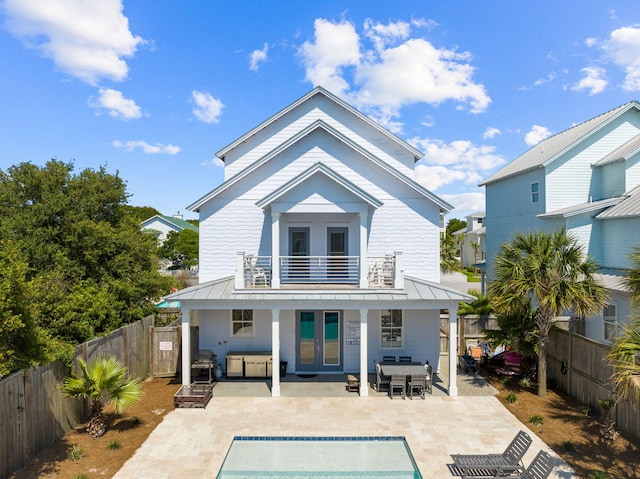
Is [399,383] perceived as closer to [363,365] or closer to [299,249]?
[363,365]

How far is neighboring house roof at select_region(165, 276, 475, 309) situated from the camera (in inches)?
533

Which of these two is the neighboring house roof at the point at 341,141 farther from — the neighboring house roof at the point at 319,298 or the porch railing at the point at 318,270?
the neighboring house roof at the point at 319,298

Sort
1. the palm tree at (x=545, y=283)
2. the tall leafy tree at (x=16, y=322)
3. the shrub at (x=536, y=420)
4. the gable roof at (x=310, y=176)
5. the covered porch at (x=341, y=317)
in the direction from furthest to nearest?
the gable roof at (x=310, y=176) < the covered porch at (x=341, y=317) < the palm tree at (x=545, y=283) < the shrub at (x=536, y=420) < the tall leafy tree at (x=16, y=322)

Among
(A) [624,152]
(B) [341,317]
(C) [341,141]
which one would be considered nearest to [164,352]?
(B) [341,317]

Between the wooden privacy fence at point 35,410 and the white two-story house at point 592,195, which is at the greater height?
the white two-story house at point 592,195

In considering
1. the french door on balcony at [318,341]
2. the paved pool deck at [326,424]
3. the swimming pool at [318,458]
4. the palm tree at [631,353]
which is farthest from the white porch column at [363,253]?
the palm tree at [631,353]

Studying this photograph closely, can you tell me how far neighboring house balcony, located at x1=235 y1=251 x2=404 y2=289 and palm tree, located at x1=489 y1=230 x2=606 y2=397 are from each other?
11.8 feet

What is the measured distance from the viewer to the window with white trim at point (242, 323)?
16.0m

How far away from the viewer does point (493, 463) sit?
845 centimetres

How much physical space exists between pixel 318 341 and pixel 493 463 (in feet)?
27.6

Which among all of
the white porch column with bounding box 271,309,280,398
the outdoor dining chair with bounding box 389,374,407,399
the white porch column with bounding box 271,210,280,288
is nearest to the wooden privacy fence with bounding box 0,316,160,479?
the white porch column with bounding box 271,309,280,398

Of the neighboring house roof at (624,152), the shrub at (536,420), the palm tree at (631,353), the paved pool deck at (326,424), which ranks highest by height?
the neighboring house roof at (624,152)

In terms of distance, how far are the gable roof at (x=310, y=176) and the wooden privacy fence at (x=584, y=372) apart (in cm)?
816

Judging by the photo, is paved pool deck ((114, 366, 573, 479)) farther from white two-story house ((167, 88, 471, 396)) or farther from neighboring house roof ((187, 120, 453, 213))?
neighboring house roof ((187, 120, 453, 213))
